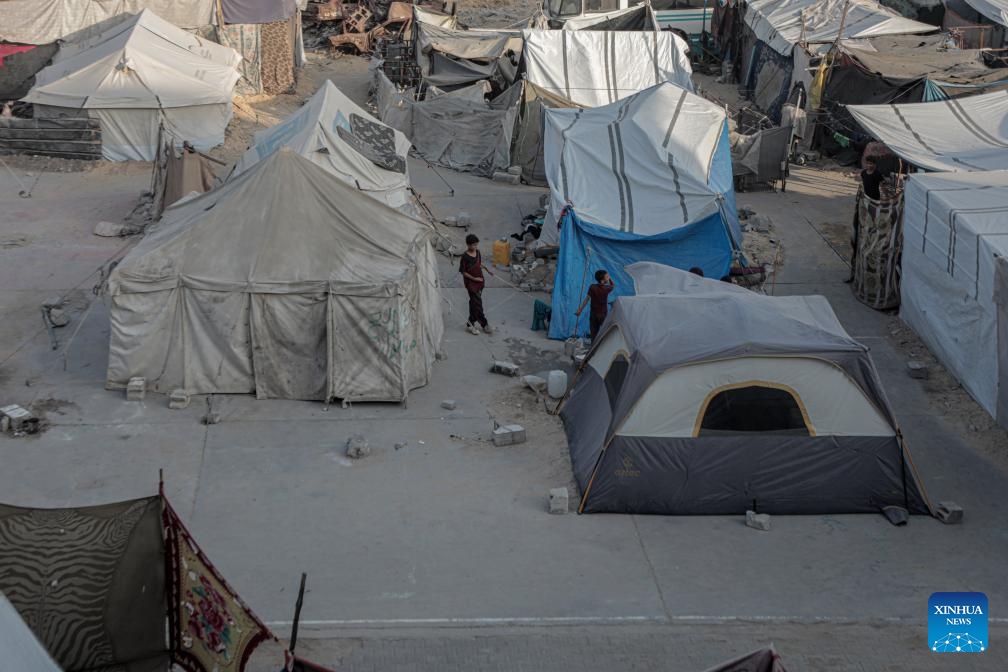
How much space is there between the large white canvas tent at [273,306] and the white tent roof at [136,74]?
974cm

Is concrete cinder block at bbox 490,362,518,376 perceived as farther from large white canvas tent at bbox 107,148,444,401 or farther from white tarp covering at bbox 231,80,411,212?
→ white tarp covering at bbox 231,80,411,212

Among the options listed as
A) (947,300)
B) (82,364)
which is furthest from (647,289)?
(82,364)

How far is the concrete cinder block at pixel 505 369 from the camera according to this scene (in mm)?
12844

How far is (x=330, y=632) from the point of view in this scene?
8398 mm

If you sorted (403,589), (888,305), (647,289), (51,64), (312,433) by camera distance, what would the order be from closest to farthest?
(403,589)
(312,433)
(647,289)
(888,305)
(51,64)

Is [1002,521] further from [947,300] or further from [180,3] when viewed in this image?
[180,3]

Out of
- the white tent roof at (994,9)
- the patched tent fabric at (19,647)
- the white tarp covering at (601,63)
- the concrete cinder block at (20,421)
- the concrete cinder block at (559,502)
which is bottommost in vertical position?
the concrete cinder block at (20,421)

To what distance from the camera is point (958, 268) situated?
13.0 metres

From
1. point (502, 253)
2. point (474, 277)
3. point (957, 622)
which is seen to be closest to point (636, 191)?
→ point (502, 253)

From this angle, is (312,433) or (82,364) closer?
(312,433)

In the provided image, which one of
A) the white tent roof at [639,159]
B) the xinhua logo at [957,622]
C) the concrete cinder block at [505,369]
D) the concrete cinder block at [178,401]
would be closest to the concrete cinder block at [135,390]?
the concrete cinder block at [178,401]

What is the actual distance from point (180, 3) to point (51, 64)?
3230mm

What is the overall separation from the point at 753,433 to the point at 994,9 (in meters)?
19.4

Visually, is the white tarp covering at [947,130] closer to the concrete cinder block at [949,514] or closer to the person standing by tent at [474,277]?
the person standing by tent at [474,277]
